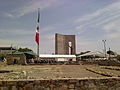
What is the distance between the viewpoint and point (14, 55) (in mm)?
47812

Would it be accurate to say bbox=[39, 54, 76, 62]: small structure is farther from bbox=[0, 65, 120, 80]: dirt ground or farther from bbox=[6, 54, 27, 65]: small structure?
bbox=[0, 65, 120, 80]: dirt ground

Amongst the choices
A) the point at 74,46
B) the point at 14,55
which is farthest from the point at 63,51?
the point at 14,55

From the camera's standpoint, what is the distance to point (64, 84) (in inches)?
270

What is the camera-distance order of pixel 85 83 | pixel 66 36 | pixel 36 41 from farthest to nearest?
pixel 66 36 → pixel 36 41 → pixel 85 83

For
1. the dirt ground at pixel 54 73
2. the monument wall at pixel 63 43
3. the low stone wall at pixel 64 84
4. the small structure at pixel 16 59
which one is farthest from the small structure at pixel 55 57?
the low stone wall at pixel 64 84

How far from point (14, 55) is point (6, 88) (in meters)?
42.3

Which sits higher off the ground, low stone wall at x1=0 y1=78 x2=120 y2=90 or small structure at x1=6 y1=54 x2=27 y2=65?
small structure at x1=6 y1=54 x2=27 y2=65

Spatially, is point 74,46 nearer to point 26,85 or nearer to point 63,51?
point 63,51

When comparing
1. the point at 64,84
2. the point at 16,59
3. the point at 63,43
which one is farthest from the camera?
the point at 63,43

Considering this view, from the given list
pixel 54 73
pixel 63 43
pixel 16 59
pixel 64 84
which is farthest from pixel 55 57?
pixel 64 84

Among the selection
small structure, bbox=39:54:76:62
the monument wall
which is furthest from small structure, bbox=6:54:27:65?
the monument wall

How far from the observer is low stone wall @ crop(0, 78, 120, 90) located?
6.62 m

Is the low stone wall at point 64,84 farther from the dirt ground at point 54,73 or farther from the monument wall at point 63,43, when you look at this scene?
the monument wall at point 63,43

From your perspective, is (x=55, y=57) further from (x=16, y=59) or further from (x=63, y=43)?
(x=63, y=43)
